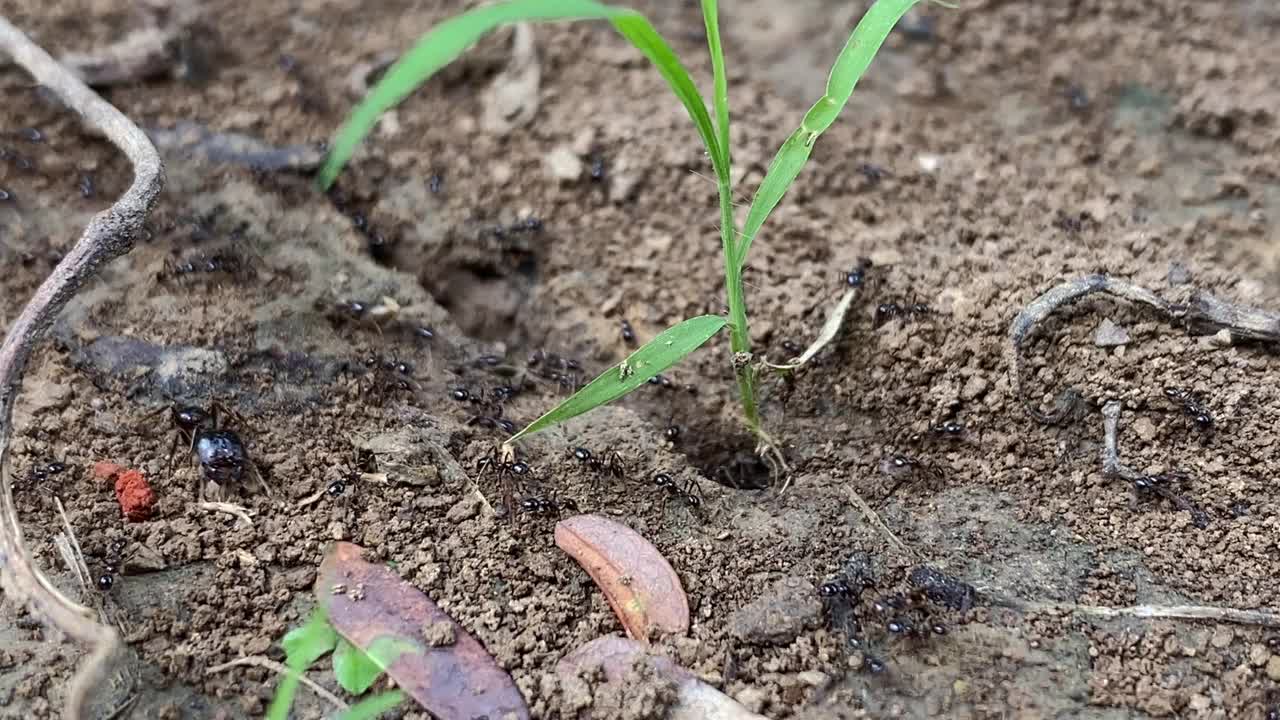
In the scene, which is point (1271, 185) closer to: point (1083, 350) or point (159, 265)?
point (1083, 350)

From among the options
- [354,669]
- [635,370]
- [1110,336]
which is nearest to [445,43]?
[635,370]

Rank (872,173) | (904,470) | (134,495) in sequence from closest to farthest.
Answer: (134,495)
(904,470)
(872,173)

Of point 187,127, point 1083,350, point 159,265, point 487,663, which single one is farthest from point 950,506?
point 187,127

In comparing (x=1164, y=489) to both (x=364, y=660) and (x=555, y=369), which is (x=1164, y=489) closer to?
(x=555, y=369)

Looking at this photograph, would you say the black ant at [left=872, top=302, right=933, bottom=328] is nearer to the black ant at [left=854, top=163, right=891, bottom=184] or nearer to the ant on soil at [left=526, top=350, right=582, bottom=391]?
the black ant at [left=854, top=163, right=891, bottom=184]

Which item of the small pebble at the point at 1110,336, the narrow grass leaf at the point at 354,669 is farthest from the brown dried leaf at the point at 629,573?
the small pebble at the point at 1110,336

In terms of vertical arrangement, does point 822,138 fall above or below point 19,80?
below

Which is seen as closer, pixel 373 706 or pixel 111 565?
pixel 373 706
